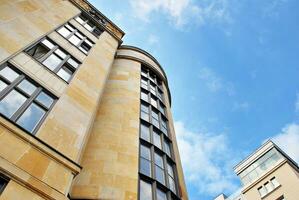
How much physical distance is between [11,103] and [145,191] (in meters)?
7.33

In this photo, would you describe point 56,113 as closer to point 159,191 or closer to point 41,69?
point 41,69

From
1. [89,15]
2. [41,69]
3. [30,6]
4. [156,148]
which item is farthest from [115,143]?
[89,15]

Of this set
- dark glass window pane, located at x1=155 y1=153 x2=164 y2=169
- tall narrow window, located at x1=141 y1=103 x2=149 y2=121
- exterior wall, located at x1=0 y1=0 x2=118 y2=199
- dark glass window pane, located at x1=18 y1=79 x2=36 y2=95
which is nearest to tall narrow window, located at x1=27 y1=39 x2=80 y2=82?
exterior wall, located at x1=0 y1=0 x2=118 y2=199

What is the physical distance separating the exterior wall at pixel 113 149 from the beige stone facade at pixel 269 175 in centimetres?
2384

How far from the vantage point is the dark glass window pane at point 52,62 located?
16.0m

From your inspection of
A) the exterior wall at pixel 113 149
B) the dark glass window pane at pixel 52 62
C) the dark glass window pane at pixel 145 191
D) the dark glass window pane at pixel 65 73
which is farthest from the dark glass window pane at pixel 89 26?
the dark glass window pane at pixel 145 191

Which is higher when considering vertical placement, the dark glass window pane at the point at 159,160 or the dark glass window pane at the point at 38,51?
the dark glass window pane at the point at 38,51

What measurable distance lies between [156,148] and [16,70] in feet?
29.7

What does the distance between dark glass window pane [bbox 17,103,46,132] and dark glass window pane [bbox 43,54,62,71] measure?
4.21 m

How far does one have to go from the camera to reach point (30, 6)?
19.3m

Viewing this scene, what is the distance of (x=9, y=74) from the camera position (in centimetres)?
1263

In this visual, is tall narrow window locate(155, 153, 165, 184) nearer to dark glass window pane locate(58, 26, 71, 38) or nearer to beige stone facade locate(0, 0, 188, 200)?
beige stone facade locate(0, 0, 188, 200)

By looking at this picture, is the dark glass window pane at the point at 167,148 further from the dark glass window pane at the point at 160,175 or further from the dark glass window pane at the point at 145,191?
the dark glass window pane at the point at 145,191

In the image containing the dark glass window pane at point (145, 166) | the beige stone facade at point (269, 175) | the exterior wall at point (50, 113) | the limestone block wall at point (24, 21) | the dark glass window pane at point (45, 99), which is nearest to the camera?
the exterior wall at point (50, 113)
